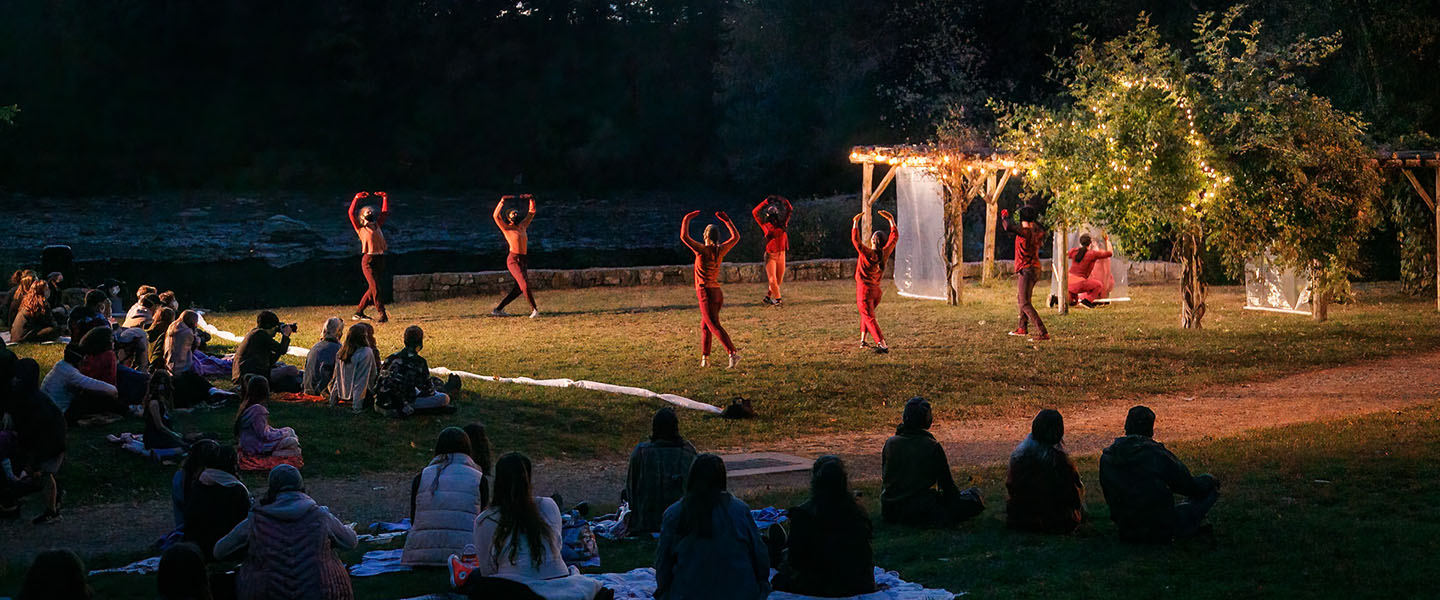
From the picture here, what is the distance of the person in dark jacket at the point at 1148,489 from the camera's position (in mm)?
7562

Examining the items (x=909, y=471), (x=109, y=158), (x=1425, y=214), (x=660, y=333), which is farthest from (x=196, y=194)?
(x=909, y=471)

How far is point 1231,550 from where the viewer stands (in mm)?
7496

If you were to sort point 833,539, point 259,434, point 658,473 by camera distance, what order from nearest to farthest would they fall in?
point 833,539, point 658,473, point 259,434

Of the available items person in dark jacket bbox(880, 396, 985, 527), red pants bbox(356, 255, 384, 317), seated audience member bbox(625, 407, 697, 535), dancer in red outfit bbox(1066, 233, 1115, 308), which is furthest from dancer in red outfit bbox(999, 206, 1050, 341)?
seated audience member bbox(625, 407, 697, 535)

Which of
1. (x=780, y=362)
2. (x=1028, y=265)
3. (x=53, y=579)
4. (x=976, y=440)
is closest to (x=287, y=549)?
(x=53, y=579)

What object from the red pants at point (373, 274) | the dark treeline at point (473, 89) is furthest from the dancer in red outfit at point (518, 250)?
the dark treeline at point (473, 89)

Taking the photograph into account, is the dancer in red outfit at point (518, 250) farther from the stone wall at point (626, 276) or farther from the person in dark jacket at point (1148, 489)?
the person in dark jacket at point (1148, 489)

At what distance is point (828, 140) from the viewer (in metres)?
45.1

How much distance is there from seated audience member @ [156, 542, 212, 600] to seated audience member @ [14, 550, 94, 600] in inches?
11.9

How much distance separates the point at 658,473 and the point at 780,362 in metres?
8.00

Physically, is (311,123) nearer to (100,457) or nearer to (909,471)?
(100,457)

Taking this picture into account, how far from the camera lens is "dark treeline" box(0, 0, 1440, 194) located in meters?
43.6

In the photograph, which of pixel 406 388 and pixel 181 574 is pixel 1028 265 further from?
pixel 181 574

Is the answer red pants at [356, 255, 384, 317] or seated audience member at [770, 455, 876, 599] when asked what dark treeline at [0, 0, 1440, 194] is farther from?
seated audience member at [770, 455, 876, 599]
